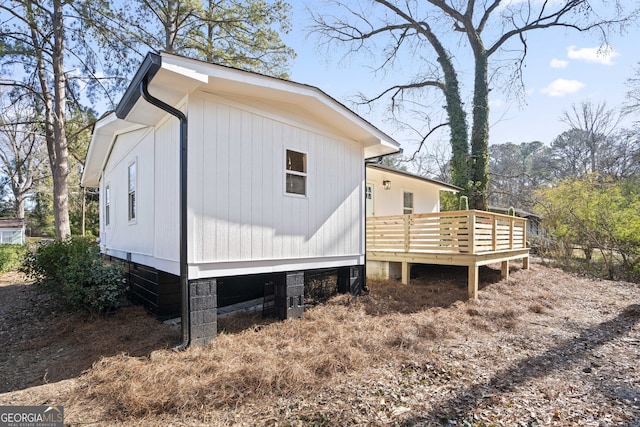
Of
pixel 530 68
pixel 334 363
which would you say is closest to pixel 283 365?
pixel 334 363

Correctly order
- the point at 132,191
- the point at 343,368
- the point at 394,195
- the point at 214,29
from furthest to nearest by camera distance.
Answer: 1. the point at 214,29
2. the point at 394,195
3. the point at 132,191
4. the point at 343,368

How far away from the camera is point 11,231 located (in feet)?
71.6

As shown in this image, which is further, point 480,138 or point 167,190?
point 480,138

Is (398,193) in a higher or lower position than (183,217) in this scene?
higher

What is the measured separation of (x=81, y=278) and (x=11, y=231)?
23078 mm

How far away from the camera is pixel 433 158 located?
27047 millimetres

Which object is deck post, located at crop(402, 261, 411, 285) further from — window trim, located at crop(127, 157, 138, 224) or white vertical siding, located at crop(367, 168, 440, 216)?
window trim, located at crop(127, 157, 138, 224)

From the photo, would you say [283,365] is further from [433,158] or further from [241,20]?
[433,158]

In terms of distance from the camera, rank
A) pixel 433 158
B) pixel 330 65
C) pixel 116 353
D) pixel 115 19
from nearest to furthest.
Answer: pixel 116 353 → pixel 115 19 → pixel 330 65 → pixel 433 158

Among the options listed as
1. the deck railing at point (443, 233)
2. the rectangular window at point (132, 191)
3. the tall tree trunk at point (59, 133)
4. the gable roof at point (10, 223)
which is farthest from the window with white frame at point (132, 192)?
the gable roof at point (10, 223)

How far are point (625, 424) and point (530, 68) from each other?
1702 centimetres

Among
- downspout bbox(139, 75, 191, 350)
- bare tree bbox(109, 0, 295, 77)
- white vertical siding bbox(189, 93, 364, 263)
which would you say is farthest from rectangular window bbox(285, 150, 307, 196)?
bare tree bbox(109, 0, 295, 77)

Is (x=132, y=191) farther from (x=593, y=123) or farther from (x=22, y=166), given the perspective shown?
(x=593, y=123)

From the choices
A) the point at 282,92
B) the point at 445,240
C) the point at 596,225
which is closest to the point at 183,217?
the point at 282,92
